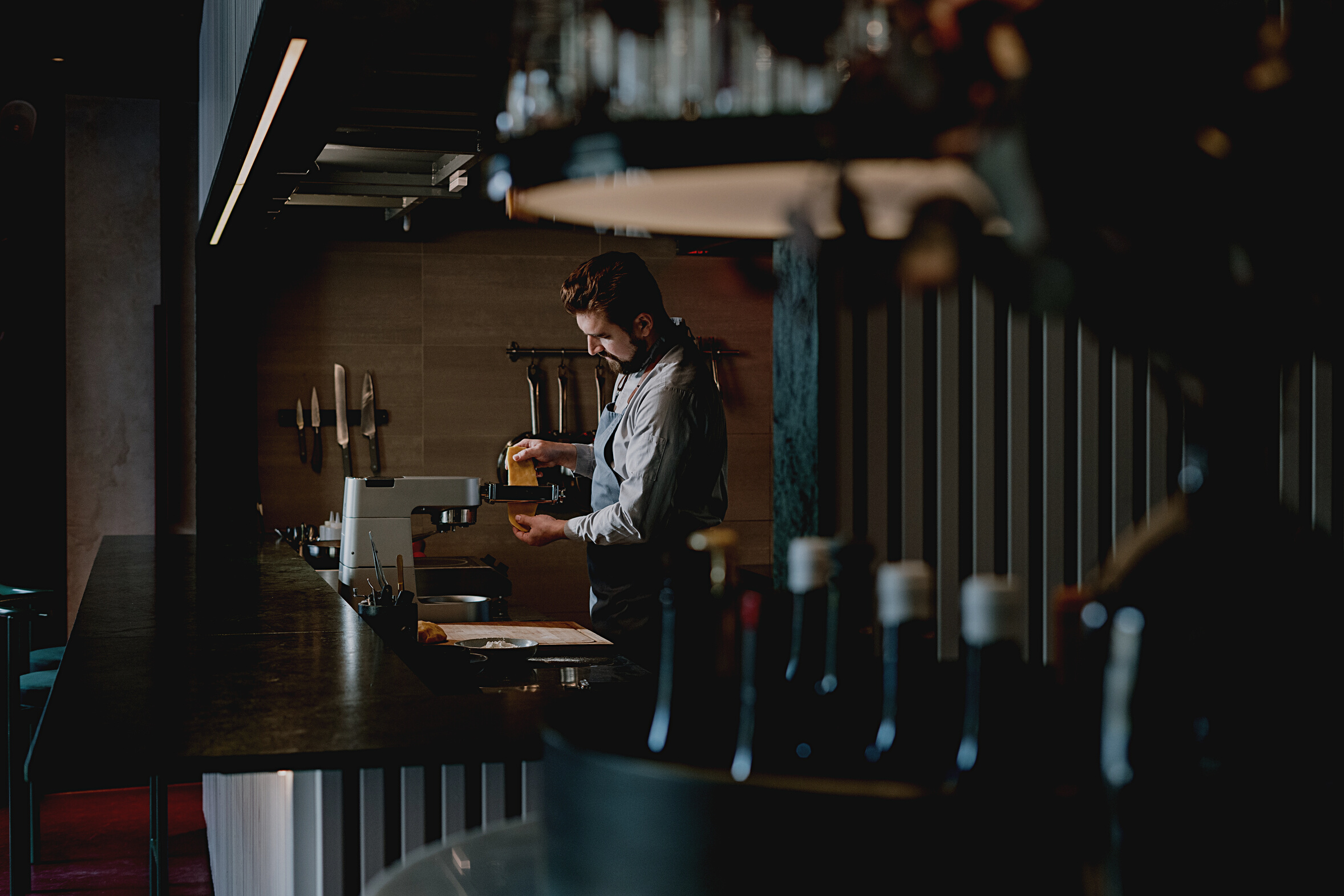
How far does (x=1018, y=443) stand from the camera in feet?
7.22

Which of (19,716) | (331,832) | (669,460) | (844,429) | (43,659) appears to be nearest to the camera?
(331,832)

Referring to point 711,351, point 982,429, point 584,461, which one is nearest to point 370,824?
point 982,429

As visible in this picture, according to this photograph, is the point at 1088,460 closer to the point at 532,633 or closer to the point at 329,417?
the point at 532,633

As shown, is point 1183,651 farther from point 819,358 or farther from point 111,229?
point 111,229

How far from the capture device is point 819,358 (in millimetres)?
1906

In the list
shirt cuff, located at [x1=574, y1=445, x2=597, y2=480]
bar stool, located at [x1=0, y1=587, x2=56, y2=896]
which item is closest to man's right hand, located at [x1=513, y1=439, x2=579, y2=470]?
shirt cuff, located at [x1=574, y1=445, x2=597, y2=480]

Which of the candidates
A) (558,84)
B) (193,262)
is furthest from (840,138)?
(193,262)

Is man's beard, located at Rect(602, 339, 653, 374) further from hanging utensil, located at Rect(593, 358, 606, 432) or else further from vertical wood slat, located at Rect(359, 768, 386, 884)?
hanging utensil, located at Rect(593, 358, 606, 432)

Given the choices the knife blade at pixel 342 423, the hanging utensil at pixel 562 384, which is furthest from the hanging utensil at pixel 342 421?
the hanging utensil at pixel 562 384

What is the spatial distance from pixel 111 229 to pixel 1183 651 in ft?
18.7

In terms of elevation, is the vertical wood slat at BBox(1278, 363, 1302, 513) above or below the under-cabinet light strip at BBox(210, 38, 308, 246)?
below

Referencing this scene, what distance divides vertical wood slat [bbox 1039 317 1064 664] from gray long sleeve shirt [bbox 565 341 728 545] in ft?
3.46

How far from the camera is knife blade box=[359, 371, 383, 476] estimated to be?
5652 millimetres

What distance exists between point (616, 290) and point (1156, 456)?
4.80 ft
